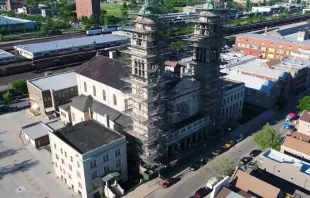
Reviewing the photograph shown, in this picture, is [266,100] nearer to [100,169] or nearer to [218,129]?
[218,129]

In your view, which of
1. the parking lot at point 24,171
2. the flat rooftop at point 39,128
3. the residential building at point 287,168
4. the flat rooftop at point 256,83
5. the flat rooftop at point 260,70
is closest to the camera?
the residential building at point 287,168

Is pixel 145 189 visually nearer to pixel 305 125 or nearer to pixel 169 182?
pixel 169 182

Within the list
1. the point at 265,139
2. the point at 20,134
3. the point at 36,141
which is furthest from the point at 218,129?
the point at 20,134

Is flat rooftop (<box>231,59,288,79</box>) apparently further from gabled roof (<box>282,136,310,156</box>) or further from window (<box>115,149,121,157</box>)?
window (<box>115,149,121,157</box>)

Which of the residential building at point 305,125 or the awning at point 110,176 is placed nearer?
the awning at point 110,176

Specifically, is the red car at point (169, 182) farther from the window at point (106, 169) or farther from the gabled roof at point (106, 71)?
the gabled roof at point (106, 71)

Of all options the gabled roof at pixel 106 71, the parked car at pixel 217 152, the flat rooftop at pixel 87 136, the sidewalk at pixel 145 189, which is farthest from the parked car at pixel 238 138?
the flat rooftop at pixel 87 136

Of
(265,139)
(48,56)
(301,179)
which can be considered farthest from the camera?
(48,56)
